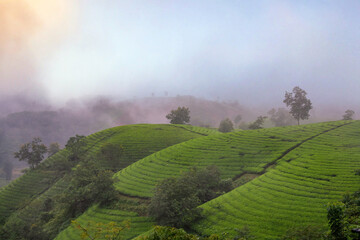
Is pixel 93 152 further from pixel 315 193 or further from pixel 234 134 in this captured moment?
pixel 315 193

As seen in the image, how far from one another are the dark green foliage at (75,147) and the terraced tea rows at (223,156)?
16796 millimetres

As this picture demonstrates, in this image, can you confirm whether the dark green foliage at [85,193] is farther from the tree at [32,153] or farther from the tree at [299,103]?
the tree at [299,103]

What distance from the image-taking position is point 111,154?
4956 cm

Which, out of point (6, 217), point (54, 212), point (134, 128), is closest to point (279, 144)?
point (54, 212)

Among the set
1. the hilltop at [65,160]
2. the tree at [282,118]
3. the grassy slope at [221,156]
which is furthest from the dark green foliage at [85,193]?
the tree at [282,118]

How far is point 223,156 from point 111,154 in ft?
74.2

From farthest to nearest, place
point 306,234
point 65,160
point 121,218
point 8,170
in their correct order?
point 8,170 < point 65,160 < point 121,218 < point 306,234

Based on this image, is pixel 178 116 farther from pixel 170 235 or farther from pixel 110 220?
pixel 170 235

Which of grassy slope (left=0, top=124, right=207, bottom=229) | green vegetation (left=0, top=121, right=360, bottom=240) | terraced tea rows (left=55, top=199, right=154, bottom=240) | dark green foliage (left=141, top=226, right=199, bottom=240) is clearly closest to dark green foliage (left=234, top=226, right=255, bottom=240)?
green vegetation (left=0, top=121, right=360, bottom=240)

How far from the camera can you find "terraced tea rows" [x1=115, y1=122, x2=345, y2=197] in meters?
35.2

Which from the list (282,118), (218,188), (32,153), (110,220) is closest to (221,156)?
(218,188)

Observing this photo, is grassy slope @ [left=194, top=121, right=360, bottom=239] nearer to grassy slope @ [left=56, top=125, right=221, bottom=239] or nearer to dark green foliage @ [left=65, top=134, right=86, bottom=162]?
grassy slope @ [left=56, top=125, right=221, bottom=239]

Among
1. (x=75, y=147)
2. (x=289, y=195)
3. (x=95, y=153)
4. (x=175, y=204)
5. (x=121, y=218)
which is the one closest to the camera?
(x=175, y=204)

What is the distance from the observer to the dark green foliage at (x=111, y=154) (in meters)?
48.9
